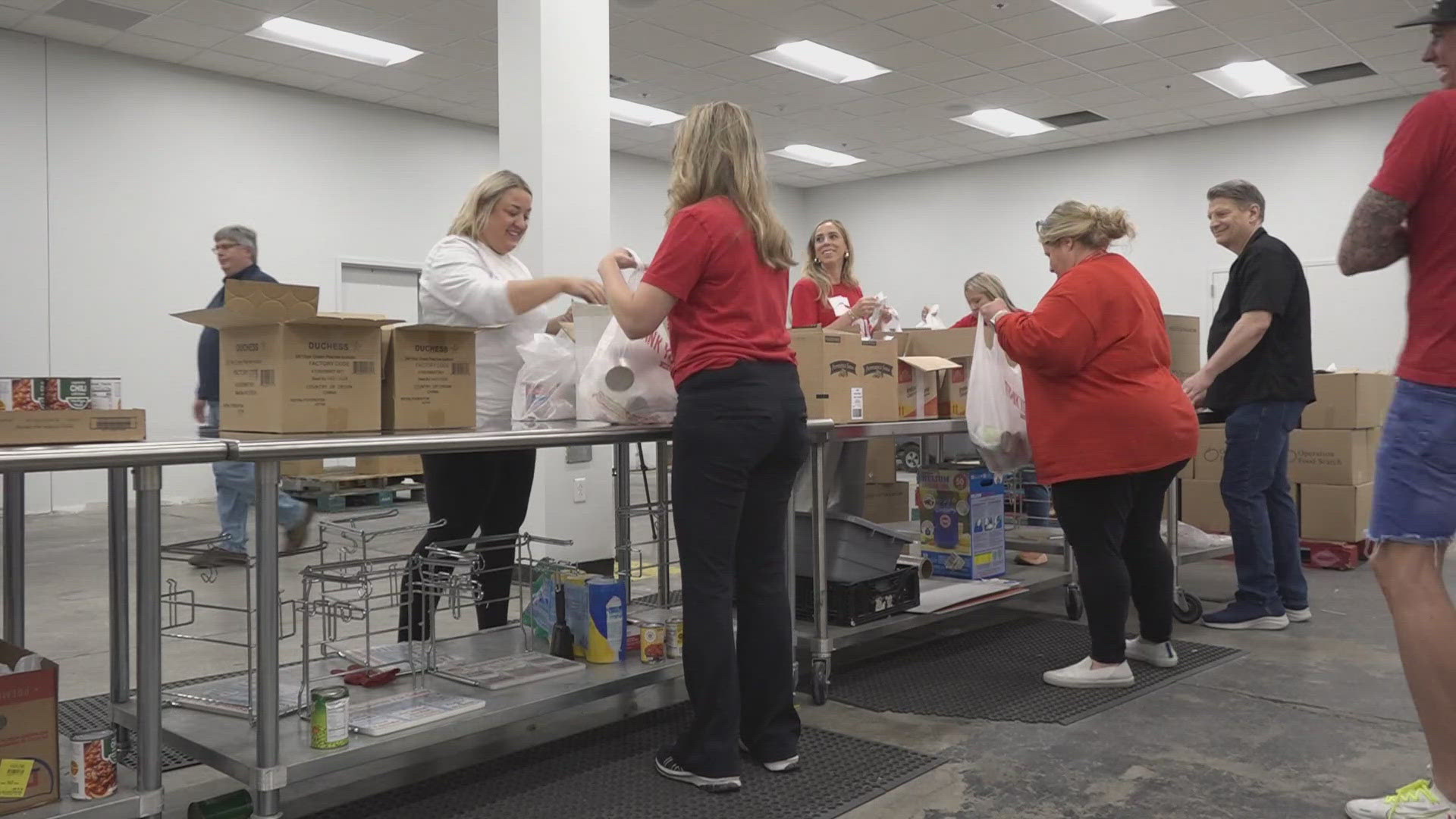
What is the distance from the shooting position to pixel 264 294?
6.38 feet

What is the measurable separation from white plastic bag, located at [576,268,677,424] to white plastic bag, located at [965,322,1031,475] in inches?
45.6

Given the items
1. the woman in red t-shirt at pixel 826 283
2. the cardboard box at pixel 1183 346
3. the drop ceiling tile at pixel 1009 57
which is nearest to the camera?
the cardboard box at pixel 1183 346

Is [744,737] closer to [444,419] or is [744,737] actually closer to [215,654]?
[444,419]

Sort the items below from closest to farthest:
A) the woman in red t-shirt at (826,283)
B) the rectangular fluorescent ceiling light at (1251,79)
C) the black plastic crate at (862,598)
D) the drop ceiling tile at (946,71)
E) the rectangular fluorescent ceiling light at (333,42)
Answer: the black plastic crate at (862,598) < the woman in red t-shirt at (826,283) < the rectangular fluorescent ceiling light at (333,42) < the drop ceiling tile at (946,71) < the rectangular fluorescent ceiling light at (1251,79)

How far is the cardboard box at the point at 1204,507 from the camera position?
17.0ft

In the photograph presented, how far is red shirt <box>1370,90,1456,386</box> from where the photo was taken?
1.79 metres

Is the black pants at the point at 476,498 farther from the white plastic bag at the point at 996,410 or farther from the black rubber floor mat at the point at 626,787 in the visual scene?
the white plastic bag at the point at 996,410

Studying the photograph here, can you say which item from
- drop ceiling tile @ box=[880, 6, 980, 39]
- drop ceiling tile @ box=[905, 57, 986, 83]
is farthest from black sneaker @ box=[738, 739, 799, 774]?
drop ceiling tile @ box=[905, 57, 986, 83]

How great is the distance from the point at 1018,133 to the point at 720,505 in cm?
918

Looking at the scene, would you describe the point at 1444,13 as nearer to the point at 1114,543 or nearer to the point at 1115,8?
the point at 1114,543

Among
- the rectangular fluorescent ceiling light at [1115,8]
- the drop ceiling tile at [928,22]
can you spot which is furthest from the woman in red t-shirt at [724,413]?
the rectangular fluorescent ceiling light at [1115,8]

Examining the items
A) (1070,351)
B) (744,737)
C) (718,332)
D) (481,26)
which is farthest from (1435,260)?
(481,26)

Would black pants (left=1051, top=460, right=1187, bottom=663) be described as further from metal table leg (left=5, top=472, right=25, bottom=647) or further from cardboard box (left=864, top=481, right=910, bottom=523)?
metal table leg (left=5, top=472, right=25, bottom=647)

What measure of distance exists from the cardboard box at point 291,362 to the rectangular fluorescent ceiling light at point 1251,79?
309 inches
